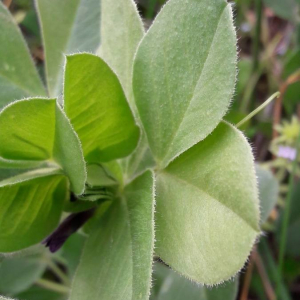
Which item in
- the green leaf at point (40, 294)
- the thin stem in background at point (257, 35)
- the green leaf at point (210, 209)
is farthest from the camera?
the thin stem in background at point (257, 35)

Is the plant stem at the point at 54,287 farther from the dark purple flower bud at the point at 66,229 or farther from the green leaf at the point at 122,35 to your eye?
the green leaf at the point at 122,35

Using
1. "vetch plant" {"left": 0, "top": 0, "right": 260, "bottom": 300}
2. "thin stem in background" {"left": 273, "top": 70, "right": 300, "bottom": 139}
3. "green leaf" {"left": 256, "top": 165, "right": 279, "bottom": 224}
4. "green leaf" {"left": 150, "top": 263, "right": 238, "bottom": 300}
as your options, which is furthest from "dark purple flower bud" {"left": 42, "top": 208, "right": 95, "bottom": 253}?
"thin stem in background" {"left": 273, "top": 70, "right": 300, "bottom": 139}

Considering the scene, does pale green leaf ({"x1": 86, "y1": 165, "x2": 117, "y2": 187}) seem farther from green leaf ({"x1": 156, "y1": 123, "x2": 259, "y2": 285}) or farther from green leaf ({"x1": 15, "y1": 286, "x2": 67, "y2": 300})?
→ green leaf ({"x1": 15, "y1": 286, "x2": 67, "y2": 300})

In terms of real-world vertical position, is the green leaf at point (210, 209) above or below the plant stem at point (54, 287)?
above

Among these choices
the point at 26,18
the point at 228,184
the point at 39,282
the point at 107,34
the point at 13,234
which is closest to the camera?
the point at 228,184

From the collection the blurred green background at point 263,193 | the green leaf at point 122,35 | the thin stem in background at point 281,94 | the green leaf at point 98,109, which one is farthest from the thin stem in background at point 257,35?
the green leaf at point 98,109

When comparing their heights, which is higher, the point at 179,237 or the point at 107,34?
the point at 107,34

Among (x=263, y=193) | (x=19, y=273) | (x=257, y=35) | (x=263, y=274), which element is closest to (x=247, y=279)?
(x=263, y=274)

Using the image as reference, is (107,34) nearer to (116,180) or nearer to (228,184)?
(116,180)

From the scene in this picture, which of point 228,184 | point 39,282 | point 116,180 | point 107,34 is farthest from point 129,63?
point 39,282
